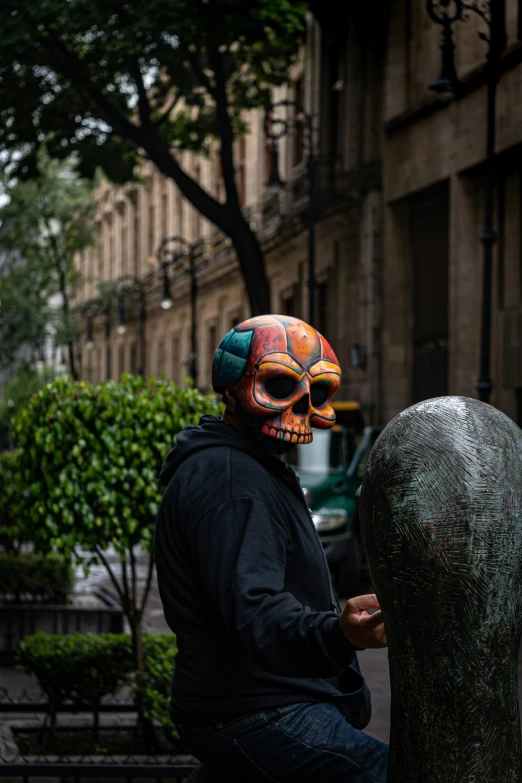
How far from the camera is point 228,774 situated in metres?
2.89

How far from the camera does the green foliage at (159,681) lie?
7.23 m

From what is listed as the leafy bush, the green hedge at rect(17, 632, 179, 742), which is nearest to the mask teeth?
the green hedge at rect(17, 632, 179, 742)

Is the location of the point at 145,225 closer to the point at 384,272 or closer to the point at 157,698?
the point at 384,272

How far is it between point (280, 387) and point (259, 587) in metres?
0.57

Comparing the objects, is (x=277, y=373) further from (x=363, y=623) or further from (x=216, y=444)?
(x=363, y=623)

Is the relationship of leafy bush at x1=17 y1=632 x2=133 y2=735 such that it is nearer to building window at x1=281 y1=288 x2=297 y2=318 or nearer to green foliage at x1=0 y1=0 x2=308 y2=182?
green foliage at x1=0 y1=0 x2=308 y2=182

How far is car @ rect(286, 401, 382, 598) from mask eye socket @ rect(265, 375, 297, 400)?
14.5 metres

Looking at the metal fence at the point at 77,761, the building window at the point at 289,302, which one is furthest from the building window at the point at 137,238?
the metal fence at the point at 77,761

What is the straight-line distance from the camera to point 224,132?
73.0 feet

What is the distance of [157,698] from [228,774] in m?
4.49

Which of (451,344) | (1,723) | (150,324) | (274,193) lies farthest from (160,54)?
(150,324)

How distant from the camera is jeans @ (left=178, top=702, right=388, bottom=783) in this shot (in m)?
2.75

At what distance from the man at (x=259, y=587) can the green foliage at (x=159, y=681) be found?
165 inches

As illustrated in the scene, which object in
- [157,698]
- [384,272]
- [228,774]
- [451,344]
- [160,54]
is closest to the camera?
[228,774]
